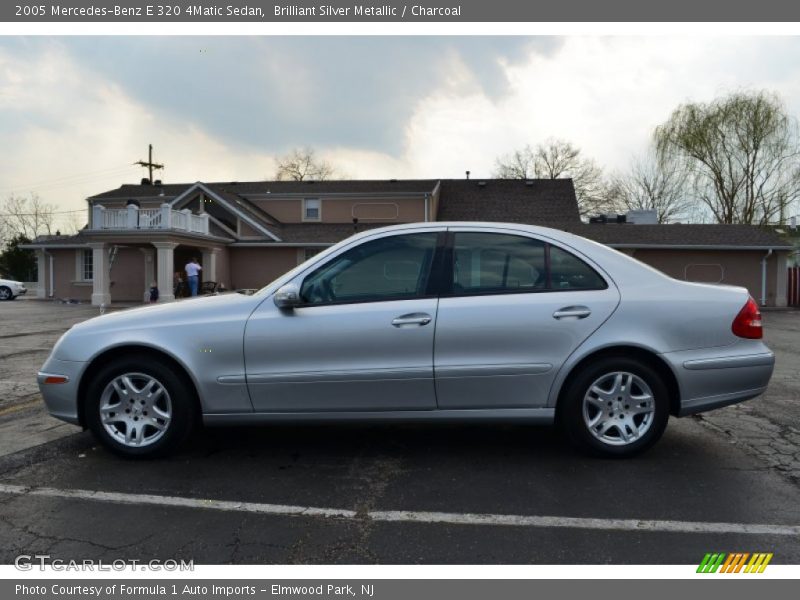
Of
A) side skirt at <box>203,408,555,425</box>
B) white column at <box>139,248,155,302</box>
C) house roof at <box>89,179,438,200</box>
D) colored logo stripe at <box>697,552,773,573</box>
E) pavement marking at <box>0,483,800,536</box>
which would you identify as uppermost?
house roof at <box>89,179,438,200</box>

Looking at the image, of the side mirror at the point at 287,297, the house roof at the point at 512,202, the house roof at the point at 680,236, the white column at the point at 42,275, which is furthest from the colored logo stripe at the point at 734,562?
the white column at the point at 42,275

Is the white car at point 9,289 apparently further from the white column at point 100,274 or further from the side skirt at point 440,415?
the side skirt at point 440,415

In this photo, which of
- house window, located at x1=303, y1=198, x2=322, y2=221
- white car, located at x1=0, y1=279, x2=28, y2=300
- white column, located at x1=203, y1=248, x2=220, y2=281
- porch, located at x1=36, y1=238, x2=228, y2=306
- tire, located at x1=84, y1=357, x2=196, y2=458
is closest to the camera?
tire, located at x1=84, y1=357, x2=196, y2=458

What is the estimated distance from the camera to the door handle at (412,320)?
3.74m

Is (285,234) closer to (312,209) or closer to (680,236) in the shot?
(312,209)

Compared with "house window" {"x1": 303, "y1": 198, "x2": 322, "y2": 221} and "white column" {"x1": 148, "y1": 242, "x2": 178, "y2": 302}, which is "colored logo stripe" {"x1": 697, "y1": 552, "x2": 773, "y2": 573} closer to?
"white column" {"x1": 148, "y1": 242, "x2": 178, "y2": 302}

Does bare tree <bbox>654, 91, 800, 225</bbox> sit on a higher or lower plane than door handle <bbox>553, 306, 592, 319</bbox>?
higher

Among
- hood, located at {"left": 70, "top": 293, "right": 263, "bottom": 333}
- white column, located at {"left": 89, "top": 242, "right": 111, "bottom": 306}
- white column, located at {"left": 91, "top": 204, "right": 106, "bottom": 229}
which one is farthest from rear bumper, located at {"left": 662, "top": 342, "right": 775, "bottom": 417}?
white column, located at {"left": 91, "top": 204, "right": 106, "bottom": 229}

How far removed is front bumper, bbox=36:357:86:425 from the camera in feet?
12.8

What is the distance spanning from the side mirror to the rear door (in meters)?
0.98

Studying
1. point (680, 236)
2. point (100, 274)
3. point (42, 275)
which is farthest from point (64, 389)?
point (42, 275)

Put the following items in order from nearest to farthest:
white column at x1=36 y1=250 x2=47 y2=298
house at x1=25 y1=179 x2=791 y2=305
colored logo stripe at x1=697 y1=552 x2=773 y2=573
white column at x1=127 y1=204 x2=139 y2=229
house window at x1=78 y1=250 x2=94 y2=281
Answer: colored logo stripe at x1=697 y1=552 x2=773 y2=573 → white column at x1=127 y1=204 x2=139 y2=229 → house at x1=25 y1=179 x2=791 y2=305 → house window at x1=78 y1=250 x2=94 y2=281 → white column at x1=36 y1=250 x2=47 y2=298

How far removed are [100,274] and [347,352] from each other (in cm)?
2210

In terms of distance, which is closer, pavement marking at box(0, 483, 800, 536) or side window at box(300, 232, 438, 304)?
pavement marking at box(0, 483, 800, 536)
